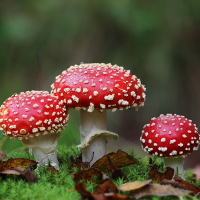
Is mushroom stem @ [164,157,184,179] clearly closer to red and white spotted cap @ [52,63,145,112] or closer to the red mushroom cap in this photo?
red and white spotted cap @ [52,63,145,112]

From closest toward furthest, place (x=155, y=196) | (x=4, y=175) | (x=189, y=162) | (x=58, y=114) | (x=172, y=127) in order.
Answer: (x=155, y=196)
(x=4, y=175)
(x=58, y=114)
(x=172, y=127)
(x=189, y=162)

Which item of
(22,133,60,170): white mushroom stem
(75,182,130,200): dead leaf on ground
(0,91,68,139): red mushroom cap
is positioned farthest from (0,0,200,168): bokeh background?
(75,182,130,200): dead leaf on ground

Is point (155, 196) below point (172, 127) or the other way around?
below

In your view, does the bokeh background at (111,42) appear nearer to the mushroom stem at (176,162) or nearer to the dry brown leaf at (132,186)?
the mushroom stem at (176,162)

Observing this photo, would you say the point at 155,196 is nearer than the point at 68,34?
Yes

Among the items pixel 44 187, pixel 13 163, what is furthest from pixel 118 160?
pixel 13 163

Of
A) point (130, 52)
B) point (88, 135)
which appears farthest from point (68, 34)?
point (88, 135)

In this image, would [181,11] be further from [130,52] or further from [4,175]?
[4,175]
